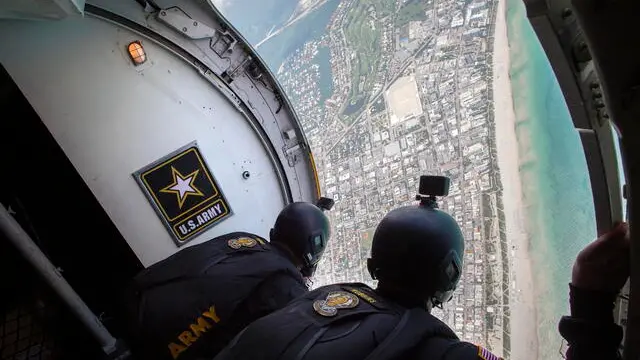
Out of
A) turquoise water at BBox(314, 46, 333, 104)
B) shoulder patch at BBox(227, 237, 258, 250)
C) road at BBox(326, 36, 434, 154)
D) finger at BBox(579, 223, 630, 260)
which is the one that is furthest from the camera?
turquoise water at BBox(314, 46, 333, 104)

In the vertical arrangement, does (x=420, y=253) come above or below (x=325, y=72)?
below

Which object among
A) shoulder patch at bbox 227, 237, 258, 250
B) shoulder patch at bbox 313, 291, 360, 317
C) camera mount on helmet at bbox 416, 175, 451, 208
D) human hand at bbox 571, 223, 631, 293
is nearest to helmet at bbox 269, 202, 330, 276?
shoulder patch at bbox 227, 237, 258, 250

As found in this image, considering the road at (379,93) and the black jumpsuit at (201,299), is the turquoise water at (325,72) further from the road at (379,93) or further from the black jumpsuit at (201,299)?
the black jumpsuit at (201,299)

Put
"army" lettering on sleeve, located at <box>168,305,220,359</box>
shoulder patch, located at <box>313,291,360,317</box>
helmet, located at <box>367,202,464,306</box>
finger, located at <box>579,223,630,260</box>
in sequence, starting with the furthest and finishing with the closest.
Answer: "army" lettering on sleeve, located at <box>168,305,220,359</box> < helmet, located at <box>367,202,464,306</box> < shoulder patch, located at <box>313,291,360,317</box> < finger, located at <box>579,223,630,260</box>

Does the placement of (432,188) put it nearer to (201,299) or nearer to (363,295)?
(363,295)

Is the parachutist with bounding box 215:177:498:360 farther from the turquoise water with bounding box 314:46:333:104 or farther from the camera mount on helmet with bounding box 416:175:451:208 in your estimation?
the turquoise water with bounding box 314:46:333:104

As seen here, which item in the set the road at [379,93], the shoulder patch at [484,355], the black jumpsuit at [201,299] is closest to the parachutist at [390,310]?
the shoulder patch at [484,355]

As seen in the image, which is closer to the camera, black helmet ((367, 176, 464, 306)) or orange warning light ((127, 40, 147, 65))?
black helmet ((367, 176, 464, 306))

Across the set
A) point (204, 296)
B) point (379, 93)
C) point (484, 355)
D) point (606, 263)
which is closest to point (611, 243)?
point (606, 263)

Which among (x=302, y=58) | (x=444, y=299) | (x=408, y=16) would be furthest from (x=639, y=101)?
(x=302, y=58)
